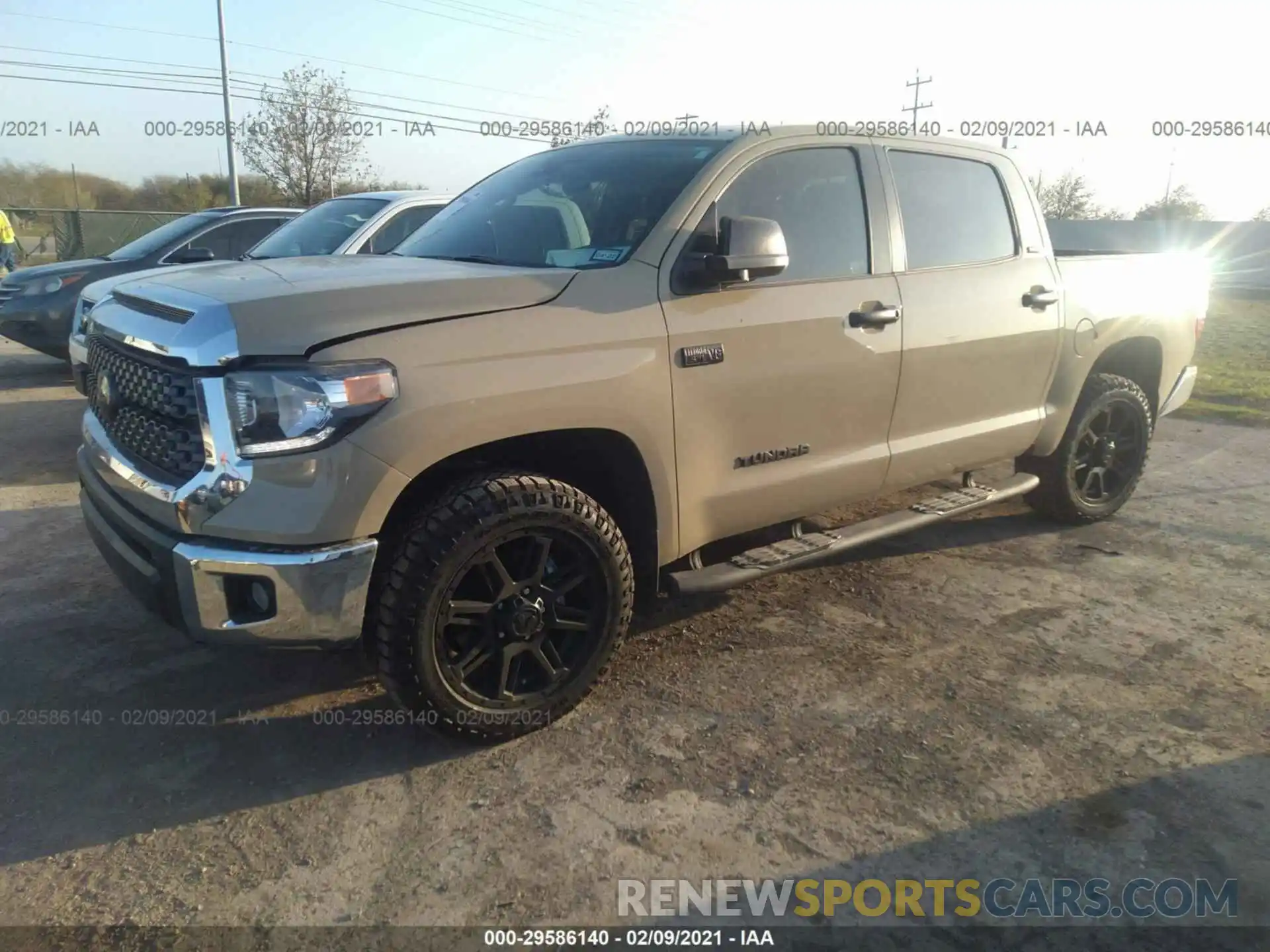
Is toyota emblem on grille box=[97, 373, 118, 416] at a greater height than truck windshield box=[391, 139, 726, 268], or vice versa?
truck windshield box=[391, 139, 726, 268]

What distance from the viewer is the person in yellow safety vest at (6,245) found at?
13859 mm

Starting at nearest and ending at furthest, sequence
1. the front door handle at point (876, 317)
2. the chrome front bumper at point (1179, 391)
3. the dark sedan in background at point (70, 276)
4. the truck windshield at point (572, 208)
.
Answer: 1. the truck windshield at point (572, 208)
2. the front door handle at point (876, 317)
3. the chrome front bumper at point (1179, 391)
4. the dark sedan in background at point (70, 276)

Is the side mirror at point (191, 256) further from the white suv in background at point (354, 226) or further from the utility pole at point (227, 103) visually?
the utility pole at point (227, 103)

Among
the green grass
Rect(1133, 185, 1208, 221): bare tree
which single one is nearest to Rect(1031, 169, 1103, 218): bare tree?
Rect(1133, 185, 1208, 221): bare tree

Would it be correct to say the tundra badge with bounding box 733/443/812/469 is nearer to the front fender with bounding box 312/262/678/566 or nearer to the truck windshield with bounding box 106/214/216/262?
the front fender with bounding box 312/262/678/566

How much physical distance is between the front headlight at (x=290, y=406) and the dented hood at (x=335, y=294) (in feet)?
0.25

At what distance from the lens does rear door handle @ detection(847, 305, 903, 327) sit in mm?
3518

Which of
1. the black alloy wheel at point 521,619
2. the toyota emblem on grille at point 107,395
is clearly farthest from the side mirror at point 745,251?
the toyota emblem on grille at point 107,395

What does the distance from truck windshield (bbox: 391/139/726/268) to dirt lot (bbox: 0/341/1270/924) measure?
1.60 meters

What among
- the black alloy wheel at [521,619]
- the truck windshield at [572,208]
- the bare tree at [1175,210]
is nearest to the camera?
the black alloy wheel at [521,619]

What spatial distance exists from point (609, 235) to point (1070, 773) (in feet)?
7.73

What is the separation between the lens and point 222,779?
275cm

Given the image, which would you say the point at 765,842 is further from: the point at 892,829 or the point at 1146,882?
the point at 1146,882

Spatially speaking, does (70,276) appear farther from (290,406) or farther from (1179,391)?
(1179,391)
